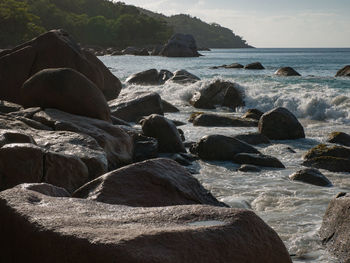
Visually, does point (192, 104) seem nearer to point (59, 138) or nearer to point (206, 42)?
point (59, 138)

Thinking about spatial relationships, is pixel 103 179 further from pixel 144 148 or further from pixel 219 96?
pixel 219 96

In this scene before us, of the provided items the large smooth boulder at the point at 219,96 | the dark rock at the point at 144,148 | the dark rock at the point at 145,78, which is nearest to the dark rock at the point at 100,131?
the dark rock at the point at 144,148

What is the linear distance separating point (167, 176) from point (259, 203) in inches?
96.1

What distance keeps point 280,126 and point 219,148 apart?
2.87 meters

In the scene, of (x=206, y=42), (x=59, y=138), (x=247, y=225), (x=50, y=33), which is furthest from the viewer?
(x=206, y=42)

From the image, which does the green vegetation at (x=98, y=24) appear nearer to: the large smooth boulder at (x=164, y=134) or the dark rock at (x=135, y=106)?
the dark rock at (x=135, y=106)

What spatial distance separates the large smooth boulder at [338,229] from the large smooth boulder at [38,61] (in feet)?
24.5

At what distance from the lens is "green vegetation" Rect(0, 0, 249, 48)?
56.1 m

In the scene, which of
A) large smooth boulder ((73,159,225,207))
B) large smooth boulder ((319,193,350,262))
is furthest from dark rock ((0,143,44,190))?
large smooth boulder ((319,193,350,262))

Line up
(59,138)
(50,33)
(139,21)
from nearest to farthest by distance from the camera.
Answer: (59,138)
(50,33)
(139,21)

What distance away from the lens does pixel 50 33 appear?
1168 centimetres

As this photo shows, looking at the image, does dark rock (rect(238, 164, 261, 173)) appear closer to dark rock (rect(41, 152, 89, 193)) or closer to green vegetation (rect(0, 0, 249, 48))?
dark rock (rect(41, 152, 89, 193))

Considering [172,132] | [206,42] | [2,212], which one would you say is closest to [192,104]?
[172,132]

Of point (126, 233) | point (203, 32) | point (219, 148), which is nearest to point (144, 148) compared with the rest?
point (219, 148)
